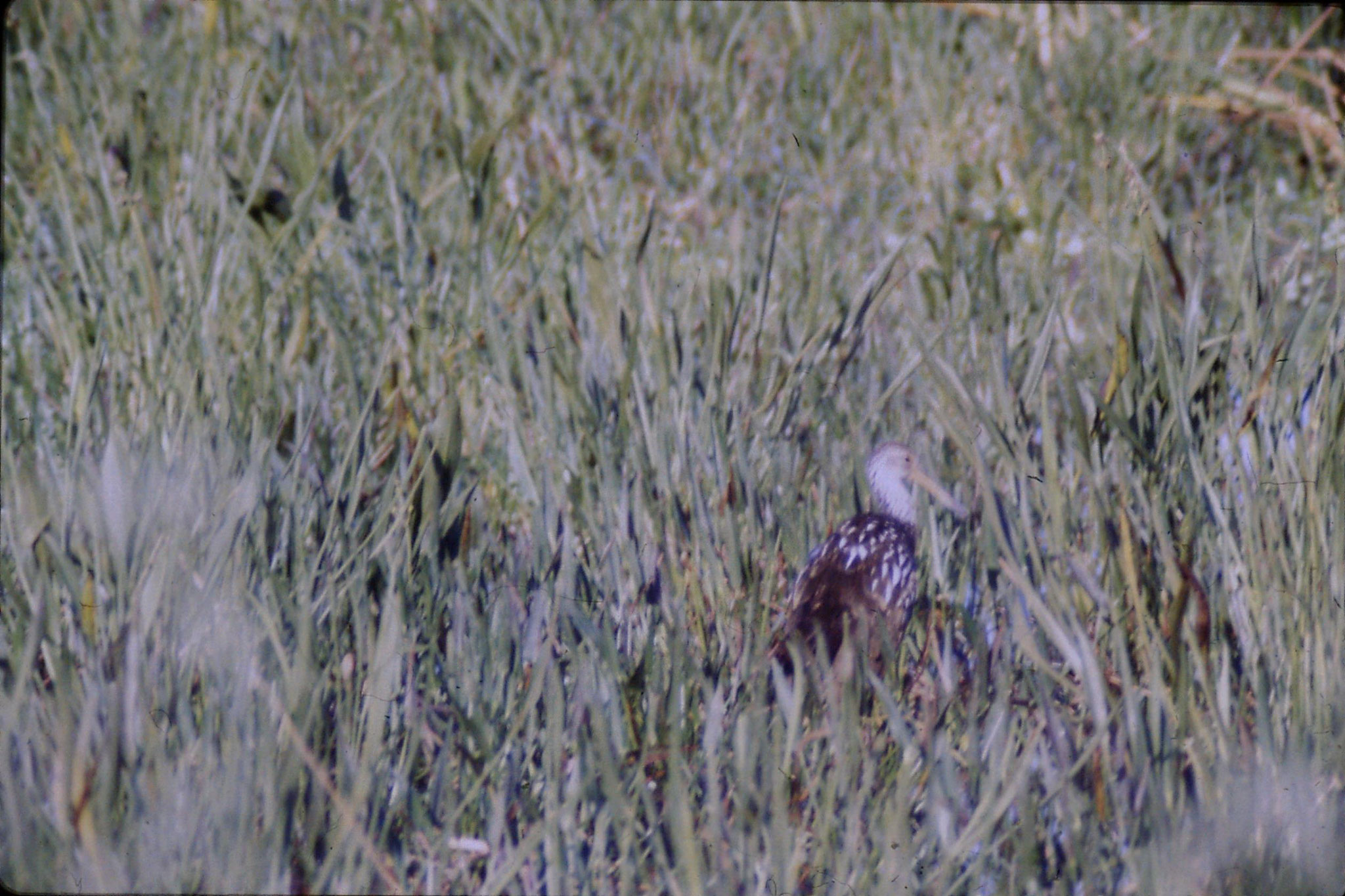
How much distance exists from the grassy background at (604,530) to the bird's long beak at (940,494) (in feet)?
0.08

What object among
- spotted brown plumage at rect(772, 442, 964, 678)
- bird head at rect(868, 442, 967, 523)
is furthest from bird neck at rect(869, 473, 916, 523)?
spotted brown plumage at rect(772, 442, 964, 678)

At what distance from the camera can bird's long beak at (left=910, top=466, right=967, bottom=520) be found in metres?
1.52

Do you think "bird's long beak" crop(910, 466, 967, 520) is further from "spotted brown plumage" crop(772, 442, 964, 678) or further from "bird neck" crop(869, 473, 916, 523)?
"bird neck" crop(869, 473, 916, 523)

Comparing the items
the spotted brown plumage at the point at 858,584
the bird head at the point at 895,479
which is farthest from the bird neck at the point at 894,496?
the spotted brown plumage at the point at 858,584

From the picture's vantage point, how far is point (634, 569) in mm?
1363

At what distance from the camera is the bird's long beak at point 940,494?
4.98 feet

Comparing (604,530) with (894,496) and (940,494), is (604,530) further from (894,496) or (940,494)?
(894,496)

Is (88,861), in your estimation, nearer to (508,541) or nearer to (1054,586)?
(508,541)

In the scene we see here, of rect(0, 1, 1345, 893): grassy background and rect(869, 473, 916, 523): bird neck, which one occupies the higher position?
rect(0, 1, 1345, 893): grassy background

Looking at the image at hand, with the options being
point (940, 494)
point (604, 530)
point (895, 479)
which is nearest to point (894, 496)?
point (895, 479)

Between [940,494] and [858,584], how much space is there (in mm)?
161

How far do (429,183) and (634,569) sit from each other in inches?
51.1

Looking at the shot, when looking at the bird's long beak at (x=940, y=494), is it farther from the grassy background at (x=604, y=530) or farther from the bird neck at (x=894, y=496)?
the bird neck at (x=894, y=496)

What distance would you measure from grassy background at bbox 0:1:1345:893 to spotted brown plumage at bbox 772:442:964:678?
4 cm
